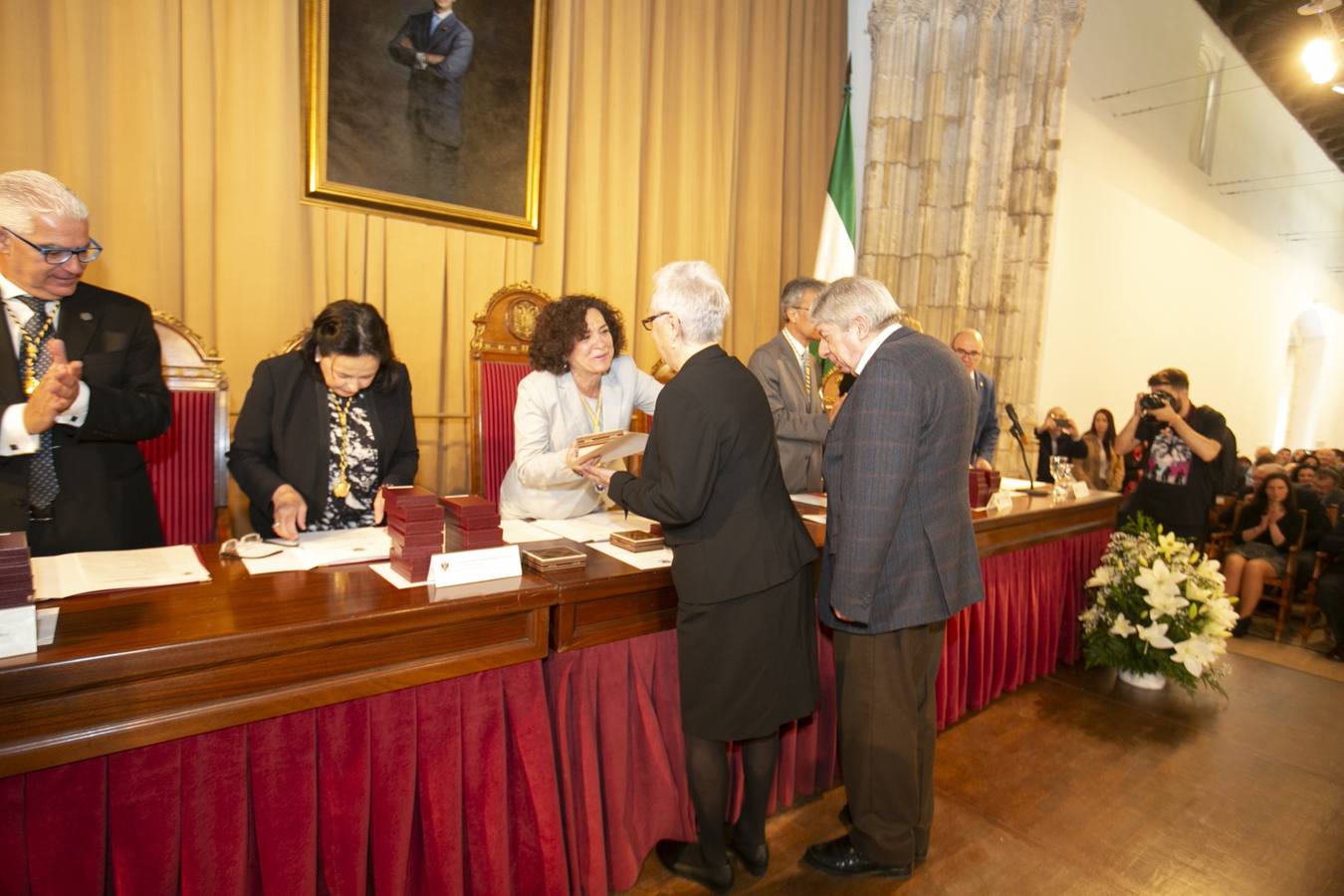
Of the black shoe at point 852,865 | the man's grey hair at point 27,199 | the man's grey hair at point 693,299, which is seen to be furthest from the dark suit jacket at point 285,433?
the black shoe at point 852,865

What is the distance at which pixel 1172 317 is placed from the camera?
8.65 m

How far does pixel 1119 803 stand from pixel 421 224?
4139 millimetres

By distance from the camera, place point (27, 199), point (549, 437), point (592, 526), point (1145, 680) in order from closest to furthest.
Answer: point (27, 199) → point (592, 526) → point (549, 437) → point (1145, 680)

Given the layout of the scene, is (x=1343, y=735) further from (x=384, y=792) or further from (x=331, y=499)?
(x=331, y=499)

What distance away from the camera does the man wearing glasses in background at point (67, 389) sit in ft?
4.88

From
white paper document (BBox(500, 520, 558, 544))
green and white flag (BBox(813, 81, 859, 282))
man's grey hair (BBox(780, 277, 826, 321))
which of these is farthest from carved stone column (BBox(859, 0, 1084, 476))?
white paper document (BBox(500, 520, 558, 544))

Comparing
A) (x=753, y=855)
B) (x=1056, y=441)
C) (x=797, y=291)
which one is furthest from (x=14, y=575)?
(x=1056, y=441)

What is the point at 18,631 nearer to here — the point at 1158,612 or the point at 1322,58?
the point at 1158,612

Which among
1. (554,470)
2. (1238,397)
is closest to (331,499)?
(554,470)

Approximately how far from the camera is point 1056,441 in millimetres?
5977

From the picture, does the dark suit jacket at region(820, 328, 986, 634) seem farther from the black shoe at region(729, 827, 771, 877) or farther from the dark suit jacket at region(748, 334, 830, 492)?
the dark suit jacket at region(748, 334, 830, 492)

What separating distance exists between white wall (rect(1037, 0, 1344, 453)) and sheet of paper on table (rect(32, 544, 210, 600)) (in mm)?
6516

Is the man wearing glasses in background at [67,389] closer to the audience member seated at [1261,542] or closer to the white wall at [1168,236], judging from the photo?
the audience member seated at [1261,542]

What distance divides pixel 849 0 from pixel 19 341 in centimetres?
608
